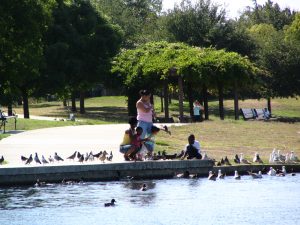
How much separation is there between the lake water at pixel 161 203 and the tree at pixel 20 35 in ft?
A: 68.9

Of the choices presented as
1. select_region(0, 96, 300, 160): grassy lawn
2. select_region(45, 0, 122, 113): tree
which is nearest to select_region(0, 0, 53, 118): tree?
select_region(0, 96, 300, 160): grassy lawn

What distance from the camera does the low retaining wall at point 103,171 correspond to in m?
29.8

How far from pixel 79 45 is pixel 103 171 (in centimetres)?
3940

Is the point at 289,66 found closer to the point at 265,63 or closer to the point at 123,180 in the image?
the point at 265,63

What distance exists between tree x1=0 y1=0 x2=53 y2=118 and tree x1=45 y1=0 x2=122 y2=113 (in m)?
12.3

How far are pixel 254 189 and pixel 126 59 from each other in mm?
35858

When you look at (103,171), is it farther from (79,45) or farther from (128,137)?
(79,45)

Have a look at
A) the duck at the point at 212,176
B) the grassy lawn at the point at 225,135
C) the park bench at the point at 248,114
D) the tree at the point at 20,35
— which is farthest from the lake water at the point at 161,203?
the park bench at the point at 248,114

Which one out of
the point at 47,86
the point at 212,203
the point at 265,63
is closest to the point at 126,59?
the point at 47,86

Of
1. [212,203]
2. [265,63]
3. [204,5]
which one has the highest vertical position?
[204,5]

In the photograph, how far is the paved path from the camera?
35.1 m

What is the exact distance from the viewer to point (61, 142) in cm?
3944

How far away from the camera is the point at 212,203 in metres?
26.8

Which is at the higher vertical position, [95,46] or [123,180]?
[95,46]
